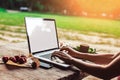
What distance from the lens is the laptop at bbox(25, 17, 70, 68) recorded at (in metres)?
1.43

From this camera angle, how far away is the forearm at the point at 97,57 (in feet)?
5.32

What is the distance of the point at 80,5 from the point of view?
7871mm

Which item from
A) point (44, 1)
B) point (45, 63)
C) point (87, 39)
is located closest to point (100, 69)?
point (45, 63)

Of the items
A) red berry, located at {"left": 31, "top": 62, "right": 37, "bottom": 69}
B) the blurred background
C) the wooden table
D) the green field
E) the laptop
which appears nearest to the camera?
the wooden table

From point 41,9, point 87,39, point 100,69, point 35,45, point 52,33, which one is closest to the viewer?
point 100,69

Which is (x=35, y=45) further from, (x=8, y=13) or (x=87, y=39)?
(x=8, y=13)

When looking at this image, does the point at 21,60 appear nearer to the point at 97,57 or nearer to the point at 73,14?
the point at 97,57

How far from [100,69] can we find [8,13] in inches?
322

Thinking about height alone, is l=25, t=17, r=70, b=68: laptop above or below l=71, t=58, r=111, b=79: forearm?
above

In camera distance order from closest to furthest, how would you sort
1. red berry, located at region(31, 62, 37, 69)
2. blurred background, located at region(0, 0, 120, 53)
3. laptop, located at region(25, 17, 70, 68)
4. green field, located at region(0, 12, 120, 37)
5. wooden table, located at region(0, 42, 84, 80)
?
wooden table, located at region(0, 42, 84, 80), red berry, located at region(31, 62, 37, 69), laptop, located at region(25, 17, 70, 68), blurred background, located at region(0, 0, 120, 53), green field, located at region(0, 12, 120, 37)

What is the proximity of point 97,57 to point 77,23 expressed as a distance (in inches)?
274

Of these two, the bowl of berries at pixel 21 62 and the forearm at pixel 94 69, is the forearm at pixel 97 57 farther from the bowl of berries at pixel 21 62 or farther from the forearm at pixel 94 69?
the bowl of berries at pixel 21 62

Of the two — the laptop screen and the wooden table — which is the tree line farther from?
the wooden table

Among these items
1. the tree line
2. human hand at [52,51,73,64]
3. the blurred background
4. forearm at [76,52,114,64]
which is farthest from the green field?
human hand at [52,51,73,64]
